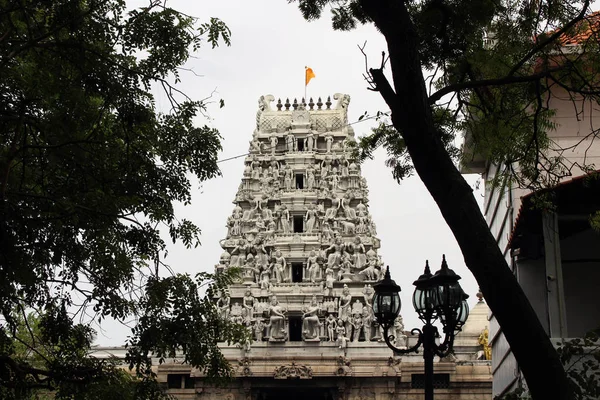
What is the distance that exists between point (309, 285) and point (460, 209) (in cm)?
3469

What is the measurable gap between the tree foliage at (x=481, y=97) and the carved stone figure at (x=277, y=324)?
99.4 ft

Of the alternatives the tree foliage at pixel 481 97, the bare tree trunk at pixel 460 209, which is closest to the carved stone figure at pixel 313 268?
the tree foliage at pixel 481 97

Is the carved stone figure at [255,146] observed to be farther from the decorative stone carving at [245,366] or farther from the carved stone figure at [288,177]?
the decorative stone carving at [245,366]

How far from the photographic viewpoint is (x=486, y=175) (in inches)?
827

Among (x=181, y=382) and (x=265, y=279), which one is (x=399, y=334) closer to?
(x=265, y=279)

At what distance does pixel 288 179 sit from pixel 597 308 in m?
31.3

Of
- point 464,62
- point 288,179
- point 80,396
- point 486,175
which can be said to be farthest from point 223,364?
point 288,179

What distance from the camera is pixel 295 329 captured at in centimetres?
4300

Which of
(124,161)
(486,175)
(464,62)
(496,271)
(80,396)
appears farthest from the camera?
(486,175)

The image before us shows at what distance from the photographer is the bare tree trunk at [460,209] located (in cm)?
698

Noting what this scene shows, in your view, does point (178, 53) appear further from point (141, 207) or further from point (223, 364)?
point (223, 364)

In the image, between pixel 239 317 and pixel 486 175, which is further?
pixel 239 317

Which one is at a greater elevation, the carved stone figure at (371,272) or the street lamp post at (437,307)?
the carved stone figure at (371,272)

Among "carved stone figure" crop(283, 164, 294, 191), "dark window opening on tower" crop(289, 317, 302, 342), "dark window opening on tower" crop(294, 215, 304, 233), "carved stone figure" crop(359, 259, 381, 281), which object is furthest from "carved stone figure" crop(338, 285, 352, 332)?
"carved stone figure" crop(283, 164, 294, 191)
